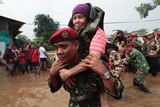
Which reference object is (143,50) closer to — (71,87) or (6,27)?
(71,87)

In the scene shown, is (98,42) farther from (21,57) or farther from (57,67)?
(21,57)

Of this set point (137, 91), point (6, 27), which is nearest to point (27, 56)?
point (6, 27)

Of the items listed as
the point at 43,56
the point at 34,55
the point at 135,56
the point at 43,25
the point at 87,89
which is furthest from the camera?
the point at 43,25

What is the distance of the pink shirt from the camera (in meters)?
2.04

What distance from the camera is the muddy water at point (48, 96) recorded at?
6.64 metres

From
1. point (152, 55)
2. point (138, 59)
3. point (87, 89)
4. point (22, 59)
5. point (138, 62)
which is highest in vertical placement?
point (87, 89)

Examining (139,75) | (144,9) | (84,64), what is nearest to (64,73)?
(84,64)

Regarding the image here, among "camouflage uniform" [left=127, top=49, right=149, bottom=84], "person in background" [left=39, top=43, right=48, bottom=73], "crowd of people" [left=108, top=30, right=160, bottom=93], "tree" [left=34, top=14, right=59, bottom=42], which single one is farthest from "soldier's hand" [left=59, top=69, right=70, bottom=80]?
"tree" [left=34, top=14, right=59, bottom=42]

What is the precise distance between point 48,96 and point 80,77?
5863 millimetres

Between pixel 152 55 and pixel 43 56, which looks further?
pixel 43 56

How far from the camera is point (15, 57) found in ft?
40.5

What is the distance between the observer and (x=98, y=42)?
2.07 metres

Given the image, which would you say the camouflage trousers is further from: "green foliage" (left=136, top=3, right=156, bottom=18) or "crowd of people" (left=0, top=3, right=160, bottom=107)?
"green foliage" (left=136, top=3, right=156, bottom=18)

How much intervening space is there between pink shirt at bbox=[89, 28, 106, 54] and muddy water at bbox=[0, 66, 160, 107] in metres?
4.47
